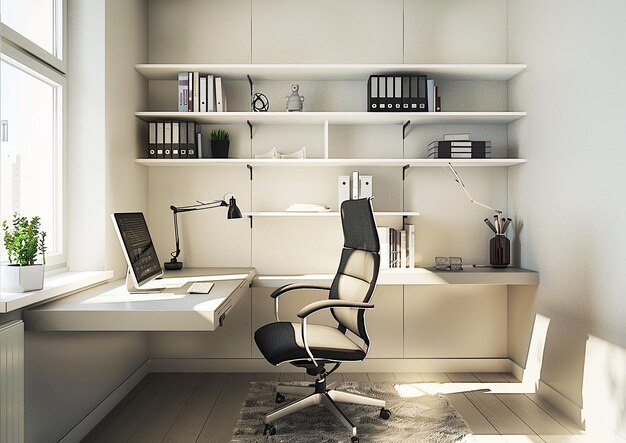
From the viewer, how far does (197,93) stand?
3881 mm

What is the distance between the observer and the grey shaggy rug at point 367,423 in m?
2.90

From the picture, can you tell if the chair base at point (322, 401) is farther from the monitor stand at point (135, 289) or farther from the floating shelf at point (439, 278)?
the monitor stand at point (135, 289)

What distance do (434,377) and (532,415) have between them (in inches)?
34.5

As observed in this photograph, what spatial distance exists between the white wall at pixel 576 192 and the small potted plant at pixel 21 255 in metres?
2.76

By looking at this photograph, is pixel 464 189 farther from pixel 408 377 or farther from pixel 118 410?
pixel 118 410

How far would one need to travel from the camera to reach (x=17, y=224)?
2385 millimetres

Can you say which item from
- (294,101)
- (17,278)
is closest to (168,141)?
(294,101)

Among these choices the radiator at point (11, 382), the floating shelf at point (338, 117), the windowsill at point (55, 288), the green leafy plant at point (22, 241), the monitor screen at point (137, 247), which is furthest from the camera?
the floating shelf at point (338, 117)

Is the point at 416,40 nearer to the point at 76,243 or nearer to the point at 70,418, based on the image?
the point at 76,243

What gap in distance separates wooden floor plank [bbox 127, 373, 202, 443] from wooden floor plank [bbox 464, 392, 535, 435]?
1837 millimetres

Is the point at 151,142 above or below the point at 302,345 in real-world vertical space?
above

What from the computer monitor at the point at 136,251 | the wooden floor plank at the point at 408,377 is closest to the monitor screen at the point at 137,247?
the computer monitor at the point at 136,251

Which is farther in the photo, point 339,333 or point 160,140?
point 160,140

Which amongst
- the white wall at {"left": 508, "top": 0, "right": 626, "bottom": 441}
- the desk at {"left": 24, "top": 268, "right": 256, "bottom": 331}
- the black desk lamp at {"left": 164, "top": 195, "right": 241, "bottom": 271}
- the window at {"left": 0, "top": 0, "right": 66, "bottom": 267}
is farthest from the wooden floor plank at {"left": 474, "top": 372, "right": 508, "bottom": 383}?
the window at {"left": 0, "top": 0, "right": 66, "bottom": 267}
